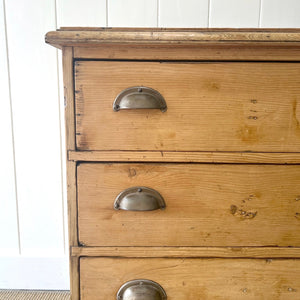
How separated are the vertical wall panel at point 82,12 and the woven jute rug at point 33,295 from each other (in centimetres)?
115

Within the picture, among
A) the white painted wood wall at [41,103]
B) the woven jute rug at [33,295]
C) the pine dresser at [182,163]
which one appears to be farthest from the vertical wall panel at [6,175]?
the pine dresser at [182,163]

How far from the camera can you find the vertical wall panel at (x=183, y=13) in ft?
3.59

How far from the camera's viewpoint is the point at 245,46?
25.0 inches

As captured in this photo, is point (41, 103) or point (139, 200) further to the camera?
point (41, 103)

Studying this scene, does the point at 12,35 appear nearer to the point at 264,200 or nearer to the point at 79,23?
the point at 79,23

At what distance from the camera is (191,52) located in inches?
25.3

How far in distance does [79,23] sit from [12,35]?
0.28 metres

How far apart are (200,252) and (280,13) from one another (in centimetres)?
96

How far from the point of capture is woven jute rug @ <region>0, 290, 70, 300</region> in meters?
1.23

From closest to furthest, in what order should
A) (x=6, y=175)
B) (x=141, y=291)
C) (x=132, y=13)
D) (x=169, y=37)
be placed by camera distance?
1. (x=169, y=37)
2. (x=141, y=291)
3. (x=132, y=13)
4. (x=6, y=175)

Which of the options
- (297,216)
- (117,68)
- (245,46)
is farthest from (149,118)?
(297,216)

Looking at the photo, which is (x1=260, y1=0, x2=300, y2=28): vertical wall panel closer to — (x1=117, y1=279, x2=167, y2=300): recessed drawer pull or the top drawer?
the top drawer

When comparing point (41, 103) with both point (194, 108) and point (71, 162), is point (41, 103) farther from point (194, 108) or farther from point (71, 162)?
point (194, 108)

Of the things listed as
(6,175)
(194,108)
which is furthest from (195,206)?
(6,175)
